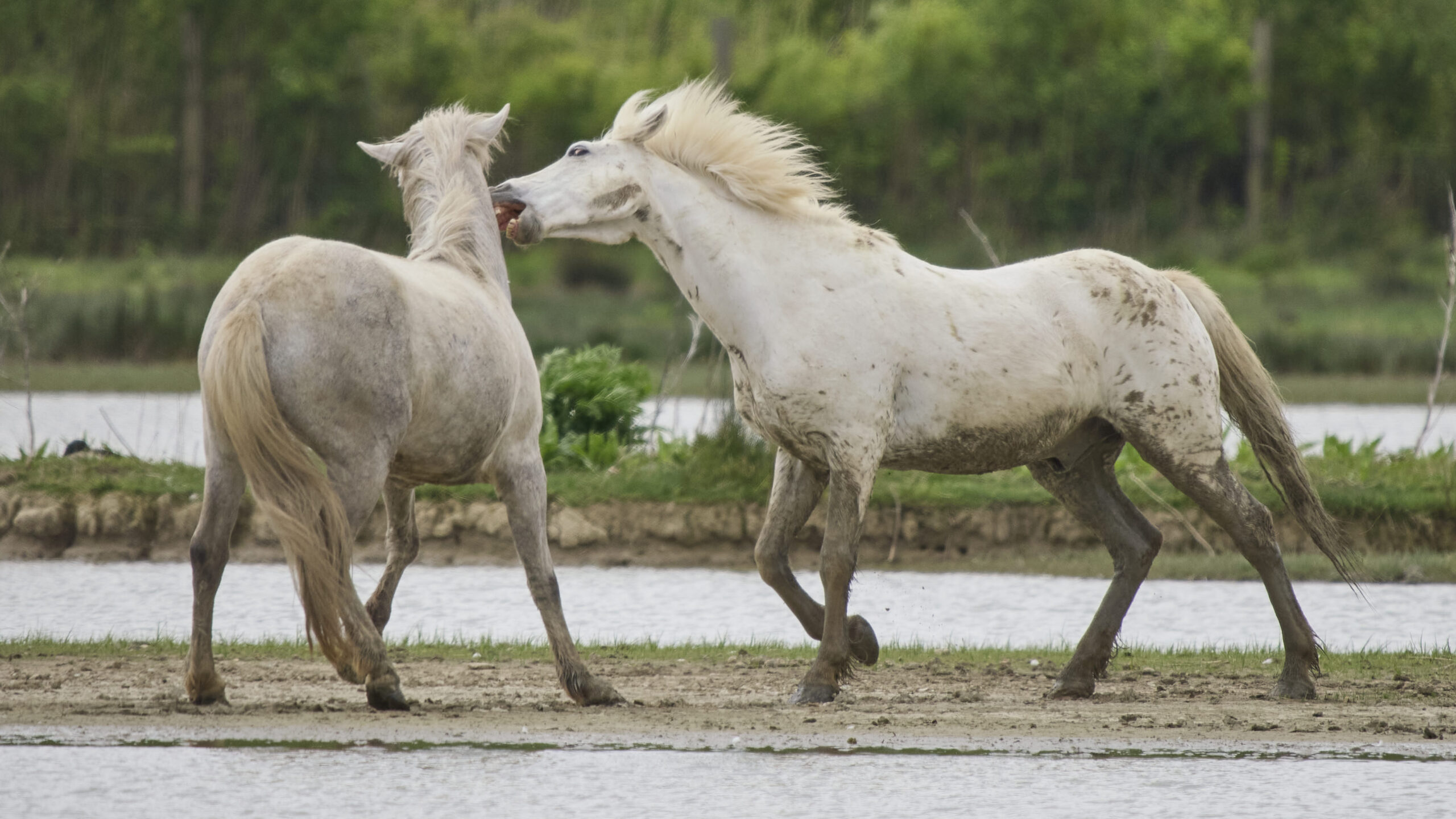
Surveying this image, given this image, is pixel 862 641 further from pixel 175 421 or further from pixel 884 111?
pixel 884 111

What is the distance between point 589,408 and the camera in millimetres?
13508

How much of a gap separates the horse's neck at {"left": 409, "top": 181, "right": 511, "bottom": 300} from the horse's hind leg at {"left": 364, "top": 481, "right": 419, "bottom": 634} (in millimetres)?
912

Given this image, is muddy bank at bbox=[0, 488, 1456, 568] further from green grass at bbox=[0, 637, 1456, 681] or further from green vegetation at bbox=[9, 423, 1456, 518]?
green grass at bbox=[0, 637, 1456, 681]

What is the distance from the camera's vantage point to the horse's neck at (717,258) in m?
7.23

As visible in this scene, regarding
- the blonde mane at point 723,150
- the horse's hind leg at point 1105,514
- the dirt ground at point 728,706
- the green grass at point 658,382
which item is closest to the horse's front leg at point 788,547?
the dirt ground at point 728,706

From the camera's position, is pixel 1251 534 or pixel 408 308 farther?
pixel 1251 534

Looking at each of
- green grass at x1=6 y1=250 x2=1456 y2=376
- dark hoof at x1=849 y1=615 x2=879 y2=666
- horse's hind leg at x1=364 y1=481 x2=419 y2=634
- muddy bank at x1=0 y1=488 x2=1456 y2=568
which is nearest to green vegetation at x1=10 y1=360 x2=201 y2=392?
green grass at x1=6 y1=250 x2=1456 y2=376

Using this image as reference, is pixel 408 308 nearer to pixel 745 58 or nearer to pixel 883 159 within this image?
pixel 883 159

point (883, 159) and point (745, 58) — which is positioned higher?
point (745, 58)

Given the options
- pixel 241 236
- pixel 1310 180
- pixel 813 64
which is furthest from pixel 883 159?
pixel 241 236

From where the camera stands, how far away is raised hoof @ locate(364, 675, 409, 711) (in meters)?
6.49

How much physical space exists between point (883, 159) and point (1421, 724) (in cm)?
3126

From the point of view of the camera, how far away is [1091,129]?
36.3 m

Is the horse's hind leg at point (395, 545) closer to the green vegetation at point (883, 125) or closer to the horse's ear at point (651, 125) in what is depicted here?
the horse's ear at point (651, 125)
